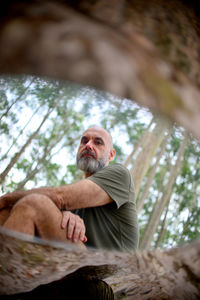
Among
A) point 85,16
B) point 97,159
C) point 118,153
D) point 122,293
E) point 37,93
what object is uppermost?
point 118,153

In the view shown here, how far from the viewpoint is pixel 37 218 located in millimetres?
1029

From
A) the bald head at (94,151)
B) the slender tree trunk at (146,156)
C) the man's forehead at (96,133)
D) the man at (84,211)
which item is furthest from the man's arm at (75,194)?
the slender tree trunk at (146,156)

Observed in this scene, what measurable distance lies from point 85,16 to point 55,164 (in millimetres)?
3265

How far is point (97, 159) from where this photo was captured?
1.63m

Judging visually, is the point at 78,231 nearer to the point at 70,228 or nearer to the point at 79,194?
the point at 70,228

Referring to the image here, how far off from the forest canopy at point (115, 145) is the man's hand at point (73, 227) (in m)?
0.88

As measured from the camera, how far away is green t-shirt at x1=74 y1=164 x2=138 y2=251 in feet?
3.91

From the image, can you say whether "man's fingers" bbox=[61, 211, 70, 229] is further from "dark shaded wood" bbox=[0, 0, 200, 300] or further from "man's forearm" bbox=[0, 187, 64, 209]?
"dark shaded wood" bbox=[0, 0, 200, 300]

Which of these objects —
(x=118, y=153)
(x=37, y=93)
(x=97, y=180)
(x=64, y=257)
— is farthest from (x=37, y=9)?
(x=118, y=153)

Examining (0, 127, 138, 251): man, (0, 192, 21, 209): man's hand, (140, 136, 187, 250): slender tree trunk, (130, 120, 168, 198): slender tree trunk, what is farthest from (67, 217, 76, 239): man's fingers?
(140, 136, 187, 250): slender tree trunk

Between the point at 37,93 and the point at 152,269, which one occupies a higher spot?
the point at 37,93

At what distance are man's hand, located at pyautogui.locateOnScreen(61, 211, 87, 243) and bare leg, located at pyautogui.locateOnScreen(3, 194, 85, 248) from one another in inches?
0.8

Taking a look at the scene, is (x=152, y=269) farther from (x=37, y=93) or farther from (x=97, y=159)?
(x=37, y=93)

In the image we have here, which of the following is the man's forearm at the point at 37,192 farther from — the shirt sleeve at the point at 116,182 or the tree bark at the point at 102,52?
the tree bark at the point at 102,52
